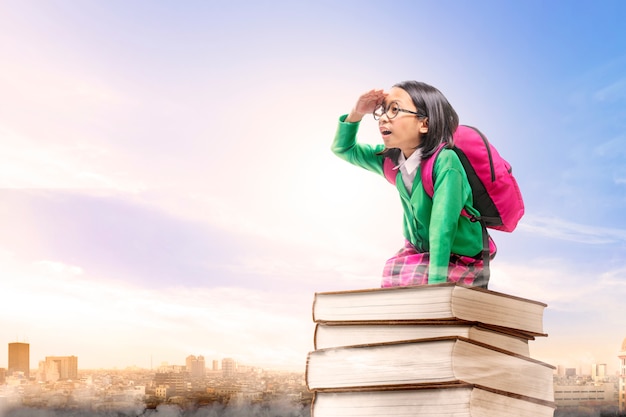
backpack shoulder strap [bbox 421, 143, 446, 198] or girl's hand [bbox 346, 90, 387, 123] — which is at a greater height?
girl's hand [bbox 346, 90, 387, 123]

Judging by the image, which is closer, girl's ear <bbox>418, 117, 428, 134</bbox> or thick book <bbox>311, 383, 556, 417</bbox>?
thick book <bbox>311, 383, 556, 417</bbox>

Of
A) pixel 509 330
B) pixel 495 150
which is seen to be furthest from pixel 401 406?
pixel 495 150

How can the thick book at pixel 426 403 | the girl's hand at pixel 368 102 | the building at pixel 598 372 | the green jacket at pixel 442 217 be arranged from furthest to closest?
1. the building at pixel 598 372
2. the girl's hand at pixel 368 102
3. the green jacket at pixel 442 217
4. the thick book at pixel 426 403

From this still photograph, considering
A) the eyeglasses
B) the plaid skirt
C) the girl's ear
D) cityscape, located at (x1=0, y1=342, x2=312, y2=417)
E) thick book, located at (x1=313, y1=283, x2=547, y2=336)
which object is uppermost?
the eyeglasses

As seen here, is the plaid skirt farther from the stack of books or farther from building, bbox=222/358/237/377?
building, bbox=222/358/237/377

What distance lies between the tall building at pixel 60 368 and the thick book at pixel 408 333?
660 millimetres

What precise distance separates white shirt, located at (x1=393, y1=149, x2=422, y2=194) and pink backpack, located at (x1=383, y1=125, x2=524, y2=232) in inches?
0.7

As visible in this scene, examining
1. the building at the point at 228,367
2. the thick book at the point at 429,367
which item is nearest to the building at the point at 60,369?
the building at the point at 228,367

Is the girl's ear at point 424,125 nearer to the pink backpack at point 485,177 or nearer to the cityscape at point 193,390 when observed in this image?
the pink backpack at point 485,177

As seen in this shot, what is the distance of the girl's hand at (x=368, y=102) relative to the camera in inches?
53.1

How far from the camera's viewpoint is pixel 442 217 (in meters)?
1.25

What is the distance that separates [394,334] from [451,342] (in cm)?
9

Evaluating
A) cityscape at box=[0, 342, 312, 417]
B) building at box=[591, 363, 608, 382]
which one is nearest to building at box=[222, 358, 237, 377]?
cityscape at box=[0, 342, 312, 417]

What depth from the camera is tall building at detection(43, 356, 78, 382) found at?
1644 millimetres
